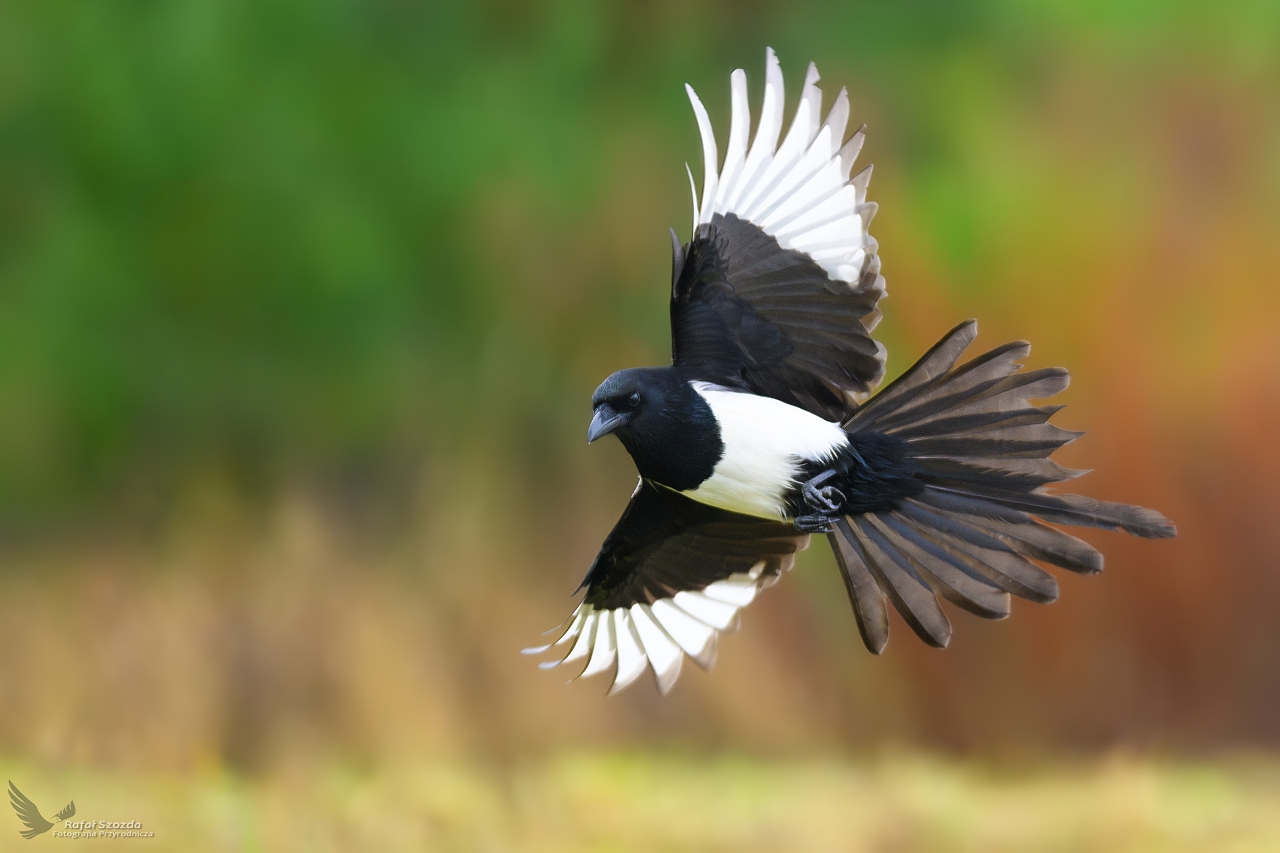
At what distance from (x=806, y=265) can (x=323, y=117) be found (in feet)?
4.89

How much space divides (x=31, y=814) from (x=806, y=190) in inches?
75.7

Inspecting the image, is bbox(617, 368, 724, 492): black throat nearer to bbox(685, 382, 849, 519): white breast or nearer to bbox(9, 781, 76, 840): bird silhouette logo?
bbox(685, 382, 849, 519): white breast

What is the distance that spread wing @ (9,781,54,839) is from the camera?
2.21 m

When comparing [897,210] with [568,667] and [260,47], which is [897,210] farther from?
[260,47]

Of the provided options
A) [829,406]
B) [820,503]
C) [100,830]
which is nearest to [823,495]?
[820,503]

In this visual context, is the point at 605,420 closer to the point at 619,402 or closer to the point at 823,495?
the point at 619,402

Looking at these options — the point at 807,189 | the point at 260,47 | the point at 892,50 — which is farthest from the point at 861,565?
the point at 260,47

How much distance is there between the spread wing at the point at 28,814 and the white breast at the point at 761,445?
5.35ft

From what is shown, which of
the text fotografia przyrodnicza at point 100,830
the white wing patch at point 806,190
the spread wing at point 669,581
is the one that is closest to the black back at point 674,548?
the spread wing at point 669,581

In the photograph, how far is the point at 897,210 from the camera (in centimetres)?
239

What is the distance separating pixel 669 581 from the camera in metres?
1.61

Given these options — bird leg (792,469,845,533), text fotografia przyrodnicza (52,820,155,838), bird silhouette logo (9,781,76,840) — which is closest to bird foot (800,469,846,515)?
bird leg (792,469,845,533)

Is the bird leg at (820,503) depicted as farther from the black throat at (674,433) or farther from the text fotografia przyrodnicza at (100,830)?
the text fotografia przyrodnicza at (100,830)

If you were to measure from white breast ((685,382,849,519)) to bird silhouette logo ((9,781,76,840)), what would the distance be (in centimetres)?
160
